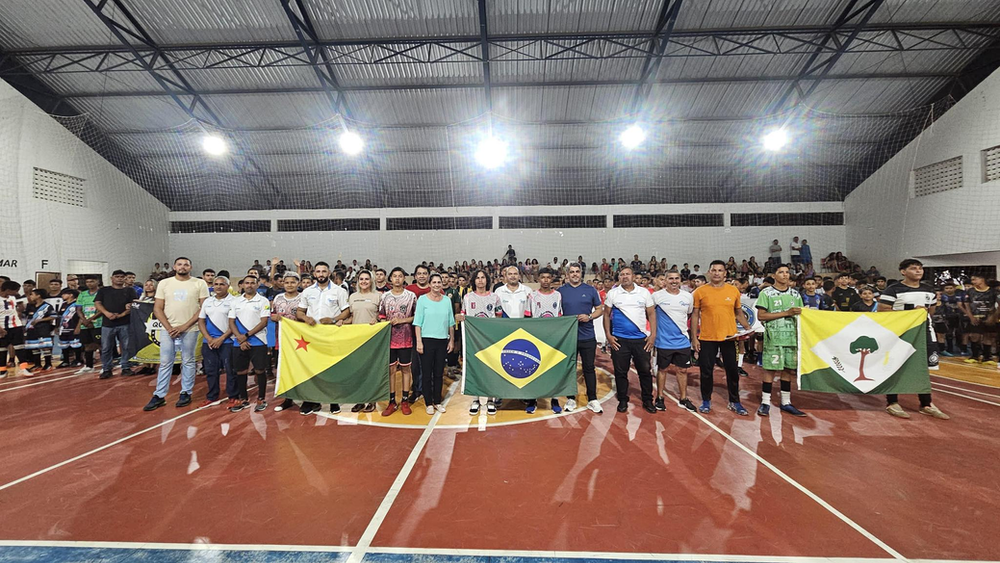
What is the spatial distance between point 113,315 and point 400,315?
5.76 metres

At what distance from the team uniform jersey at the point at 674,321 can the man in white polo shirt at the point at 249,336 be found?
5196mm

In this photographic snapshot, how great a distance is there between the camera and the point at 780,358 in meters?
4.52

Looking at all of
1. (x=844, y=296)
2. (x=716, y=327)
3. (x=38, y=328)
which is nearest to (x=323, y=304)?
(x=716, y=327)

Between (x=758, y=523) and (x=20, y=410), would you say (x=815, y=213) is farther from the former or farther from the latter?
(x=20, y=410)

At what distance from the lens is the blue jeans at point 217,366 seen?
482 centimetres

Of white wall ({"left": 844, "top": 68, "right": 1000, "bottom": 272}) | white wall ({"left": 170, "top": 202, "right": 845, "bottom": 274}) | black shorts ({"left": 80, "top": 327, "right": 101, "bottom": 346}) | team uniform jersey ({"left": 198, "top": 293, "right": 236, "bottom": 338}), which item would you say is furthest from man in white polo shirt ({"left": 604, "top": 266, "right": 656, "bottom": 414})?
white wall ({"left": 844, "top": 68, "right": 1000, "bottom": 272})

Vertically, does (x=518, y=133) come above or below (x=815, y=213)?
above

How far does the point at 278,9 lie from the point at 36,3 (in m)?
6.48

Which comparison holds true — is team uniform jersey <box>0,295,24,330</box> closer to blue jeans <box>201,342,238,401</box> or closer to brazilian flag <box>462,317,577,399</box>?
blue jeans <box>201,342,238,401</box>

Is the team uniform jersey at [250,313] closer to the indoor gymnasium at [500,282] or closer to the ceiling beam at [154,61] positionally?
the indoor gymnasium at [500,282]

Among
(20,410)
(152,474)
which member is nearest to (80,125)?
(20,410)

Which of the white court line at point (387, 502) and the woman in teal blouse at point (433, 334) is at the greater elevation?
the woman in teal blouse at point (433, 334)

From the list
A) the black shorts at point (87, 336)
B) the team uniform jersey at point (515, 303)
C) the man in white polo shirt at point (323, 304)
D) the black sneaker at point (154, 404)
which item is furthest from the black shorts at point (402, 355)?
the black shorts at point (87, 336)

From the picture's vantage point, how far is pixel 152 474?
313cm
